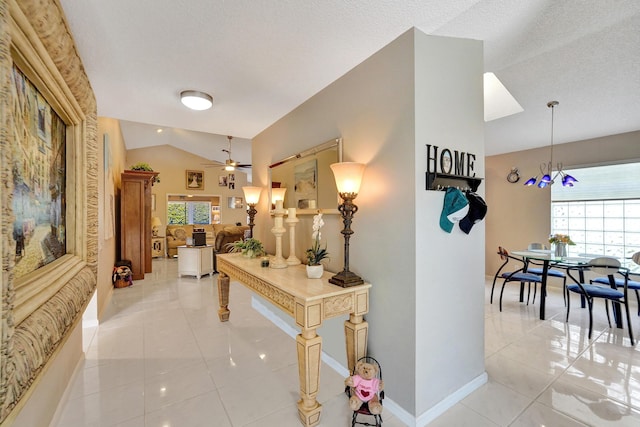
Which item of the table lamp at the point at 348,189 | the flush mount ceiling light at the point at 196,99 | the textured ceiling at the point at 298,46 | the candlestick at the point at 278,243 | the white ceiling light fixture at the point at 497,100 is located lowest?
the candlestick at the point at 278,243

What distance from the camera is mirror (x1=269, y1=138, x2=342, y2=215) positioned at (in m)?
2.43

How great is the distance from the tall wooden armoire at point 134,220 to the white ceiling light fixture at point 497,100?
20.1 feet

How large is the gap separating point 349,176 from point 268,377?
1757 mm

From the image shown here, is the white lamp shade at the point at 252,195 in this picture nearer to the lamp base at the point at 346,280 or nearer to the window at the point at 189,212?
the lamp base at the point at 346,280

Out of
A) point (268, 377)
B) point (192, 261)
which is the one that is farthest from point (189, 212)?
point (268, 377)

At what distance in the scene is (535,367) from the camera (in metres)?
2.37

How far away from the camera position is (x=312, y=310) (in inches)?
68.6

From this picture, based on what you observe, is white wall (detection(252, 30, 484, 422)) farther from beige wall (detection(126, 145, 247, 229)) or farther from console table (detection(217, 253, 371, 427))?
beige wall (detection(126, 145, 247, 229))

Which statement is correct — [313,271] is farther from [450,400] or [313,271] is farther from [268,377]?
[450,400]

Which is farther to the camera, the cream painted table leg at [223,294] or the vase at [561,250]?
the vase at [561,250]

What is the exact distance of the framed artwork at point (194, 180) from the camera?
9.87 m

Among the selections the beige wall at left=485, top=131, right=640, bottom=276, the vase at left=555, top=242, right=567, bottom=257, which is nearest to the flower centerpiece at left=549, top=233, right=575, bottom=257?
the vase at left=555, top=242, right=567, bottom=257

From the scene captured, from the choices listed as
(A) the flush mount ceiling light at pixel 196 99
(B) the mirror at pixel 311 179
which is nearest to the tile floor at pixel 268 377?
Result: (B) the mirror at pixel 311 179

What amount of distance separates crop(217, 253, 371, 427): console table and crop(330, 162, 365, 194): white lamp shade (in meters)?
0.70
